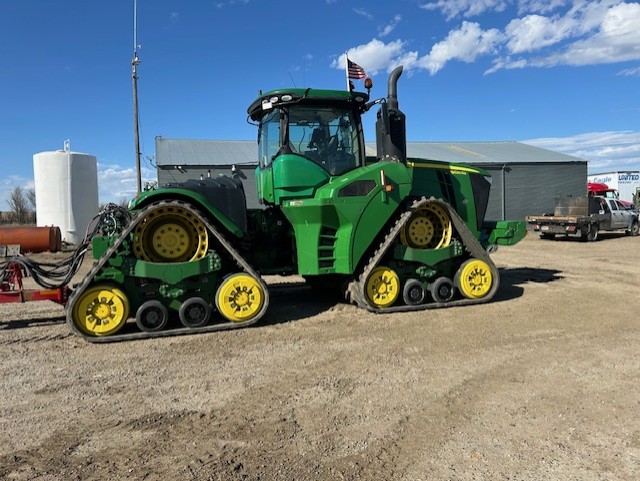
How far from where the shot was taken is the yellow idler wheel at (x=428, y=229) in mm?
7543

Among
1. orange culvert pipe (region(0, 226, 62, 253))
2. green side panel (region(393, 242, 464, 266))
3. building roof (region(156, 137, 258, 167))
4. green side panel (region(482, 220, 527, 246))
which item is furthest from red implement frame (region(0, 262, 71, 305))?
building roof (region(156, 137, 258, 167))

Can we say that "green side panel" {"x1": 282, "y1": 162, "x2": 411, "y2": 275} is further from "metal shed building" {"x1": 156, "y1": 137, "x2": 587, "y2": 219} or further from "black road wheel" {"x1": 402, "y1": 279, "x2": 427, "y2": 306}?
"metal shed building" {"x1": 156, "y1": 137, "x2": 587, "y2": 219}

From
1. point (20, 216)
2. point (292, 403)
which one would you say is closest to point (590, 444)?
point (292, 403)

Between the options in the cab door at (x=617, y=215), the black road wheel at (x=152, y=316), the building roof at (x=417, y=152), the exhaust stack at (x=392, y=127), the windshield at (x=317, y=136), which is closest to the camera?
the black road wheel at (x=152, y=316)

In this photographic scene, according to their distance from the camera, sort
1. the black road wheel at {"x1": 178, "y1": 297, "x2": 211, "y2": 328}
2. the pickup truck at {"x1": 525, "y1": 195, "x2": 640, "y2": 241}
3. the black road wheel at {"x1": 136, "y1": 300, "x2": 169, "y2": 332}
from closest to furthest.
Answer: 1. the black road wheel at {"x1": 136, "y1": 300, "x2": 169, "y2": 332}
2. the black road wheel at {"x1": 178, "y1": 297, "x2": 211, "y2": 328}
3. the pickup truck at {"x1": 525, "y1": 195, "x2": 640, "y2": 241}

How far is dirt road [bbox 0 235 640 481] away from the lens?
3195 mm

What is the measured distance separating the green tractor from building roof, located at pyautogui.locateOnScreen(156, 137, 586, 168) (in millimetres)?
17012

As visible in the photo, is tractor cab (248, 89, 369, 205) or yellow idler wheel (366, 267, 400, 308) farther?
yellow idler wheel (366, 267, 400, 308)

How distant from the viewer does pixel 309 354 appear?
17.7 ft

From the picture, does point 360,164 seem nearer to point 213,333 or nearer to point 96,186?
point 213,333

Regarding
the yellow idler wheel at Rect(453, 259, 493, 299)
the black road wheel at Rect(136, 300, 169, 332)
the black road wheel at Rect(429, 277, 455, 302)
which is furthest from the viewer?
the yellow idler wheel at Rect(453, 259, 493, 299)

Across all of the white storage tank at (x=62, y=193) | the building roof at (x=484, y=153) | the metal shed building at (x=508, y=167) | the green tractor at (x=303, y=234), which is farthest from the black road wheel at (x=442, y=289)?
the building roof at (x=484, y=153)

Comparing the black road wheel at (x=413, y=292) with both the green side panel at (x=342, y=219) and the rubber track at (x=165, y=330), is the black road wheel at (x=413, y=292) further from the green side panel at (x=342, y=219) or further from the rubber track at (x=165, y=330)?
the rubber track at (x=165, y=330)

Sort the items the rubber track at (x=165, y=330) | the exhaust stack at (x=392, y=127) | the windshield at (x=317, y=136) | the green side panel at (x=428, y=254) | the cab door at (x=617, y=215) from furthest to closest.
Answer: the cab door at (x=617, y=215) < the green side panel at (x=428, y=254) < the exhaust stack at (x=392, y=127) < the windshield at (x=317, y=136) < the rubber track at (x=165, y=330)
